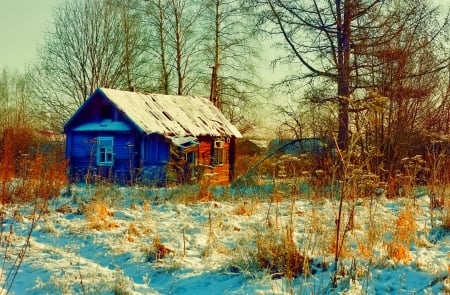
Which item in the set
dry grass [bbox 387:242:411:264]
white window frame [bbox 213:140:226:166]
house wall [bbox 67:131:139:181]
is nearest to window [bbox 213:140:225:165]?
white window frame [bbox 213:140:226:166]

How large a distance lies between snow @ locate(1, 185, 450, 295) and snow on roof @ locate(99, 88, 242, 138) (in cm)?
974

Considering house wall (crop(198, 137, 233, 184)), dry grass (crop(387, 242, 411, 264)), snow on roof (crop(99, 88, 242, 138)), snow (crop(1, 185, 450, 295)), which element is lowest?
snow (crop(1, 185, 450, 295))

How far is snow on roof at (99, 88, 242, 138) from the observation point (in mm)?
18078

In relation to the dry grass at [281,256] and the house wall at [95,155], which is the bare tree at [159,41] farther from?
the dry grass at [281,256]

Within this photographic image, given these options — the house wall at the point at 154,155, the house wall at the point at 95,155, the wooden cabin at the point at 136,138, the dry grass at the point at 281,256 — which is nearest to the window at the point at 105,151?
the wooden cabin at the point at 136,138

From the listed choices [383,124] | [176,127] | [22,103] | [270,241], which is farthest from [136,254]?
[22,103]

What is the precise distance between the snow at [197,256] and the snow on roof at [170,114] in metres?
9.74

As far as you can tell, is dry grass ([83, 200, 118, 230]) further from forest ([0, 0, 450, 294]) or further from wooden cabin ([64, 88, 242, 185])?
wooden cabin ([64, 88, 242, 185])

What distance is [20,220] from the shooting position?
7.88 meters

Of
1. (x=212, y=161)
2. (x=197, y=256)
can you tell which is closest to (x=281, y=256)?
(x=197, y=256)

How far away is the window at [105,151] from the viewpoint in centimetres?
1883

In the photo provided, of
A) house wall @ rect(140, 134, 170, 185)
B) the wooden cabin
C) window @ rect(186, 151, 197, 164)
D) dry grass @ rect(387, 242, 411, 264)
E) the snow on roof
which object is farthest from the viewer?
window @ rect(186, 151, 197, 164)

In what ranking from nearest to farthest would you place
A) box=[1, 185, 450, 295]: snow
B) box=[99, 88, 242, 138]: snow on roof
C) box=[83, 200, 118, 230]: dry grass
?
box=[1, 185, 450, 295]: snow, box=[83, 200, 118, 230]: dry grass, box=[99, 88, 242, 138]: snow on roof

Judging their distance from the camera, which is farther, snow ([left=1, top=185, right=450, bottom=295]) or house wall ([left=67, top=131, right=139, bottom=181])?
house wall ([left=67, top=131, right=139, bottom=181])
